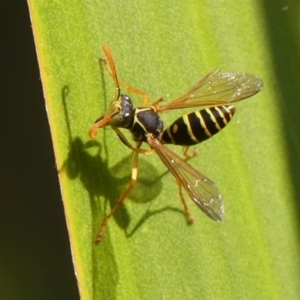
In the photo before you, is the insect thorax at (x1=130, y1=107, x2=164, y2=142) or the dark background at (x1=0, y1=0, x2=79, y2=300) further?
the dark background at (x1=0, y1=0, x2=79, y2=300)

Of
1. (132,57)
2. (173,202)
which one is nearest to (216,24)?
(132,57)

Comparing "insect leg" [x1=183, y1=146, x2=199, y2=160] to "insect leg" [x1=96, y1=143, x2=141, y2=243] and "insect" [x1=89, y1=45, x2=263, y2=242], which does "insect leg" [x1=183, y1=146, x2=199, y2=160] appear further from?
"insect leg" [x1=96, y1=143, x2=141, y2=243]

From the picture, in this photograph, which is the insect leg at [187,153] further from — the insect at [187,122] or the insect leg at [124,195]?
the insect leg at [124,195]

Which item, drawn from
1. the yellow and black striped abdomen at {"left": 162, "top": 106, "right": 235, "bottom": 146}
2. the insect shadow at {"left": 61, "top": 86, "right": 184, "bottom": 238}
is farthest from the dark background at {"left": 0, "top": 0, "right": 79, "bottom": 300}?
the yellow and black striped abdomen at {"left": 162, "top": 106, "right": 235, "bottom": 146}

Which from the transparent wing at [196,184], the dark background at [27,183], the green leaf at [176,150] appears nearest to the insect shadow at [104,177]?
the green leaf at [176,150]

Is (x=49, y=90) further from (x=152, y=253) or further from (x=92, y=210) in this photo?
(x=152, y=253)

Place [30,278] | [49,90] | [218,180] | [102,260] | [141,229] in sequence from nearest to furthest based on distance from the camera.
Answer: [49,90]
[102,260]
[141,229]
[218,180]
[30,278]

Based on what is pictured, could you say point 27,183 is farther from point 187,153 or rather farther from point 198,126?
point 198,126
